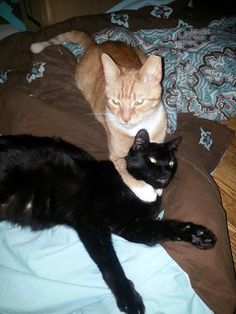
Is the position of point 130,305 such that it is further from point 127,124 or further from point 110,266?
point 127,124

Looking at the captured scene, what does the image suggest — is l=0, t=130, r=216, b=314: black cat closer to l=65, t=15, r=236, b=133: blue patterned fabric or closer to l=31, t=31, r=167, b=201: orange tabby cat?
l=31, t=31, r=167, b=201: orange tabby cat

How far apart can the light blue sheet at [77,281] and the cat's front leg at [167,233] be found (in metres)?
0.06

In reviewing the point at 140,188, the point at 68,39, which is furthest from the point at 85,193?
the point at 68,39

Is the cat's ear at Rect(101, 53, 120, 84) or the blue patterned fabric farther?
the blue patterned fabric

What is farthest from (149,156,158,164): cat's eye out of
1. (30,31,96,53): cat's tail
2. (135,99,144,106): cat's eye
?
(30,31,96,53): cat's tail

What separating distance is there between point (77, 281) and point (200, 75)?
133cm

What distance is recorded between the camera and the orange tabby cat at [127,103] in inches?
55.7

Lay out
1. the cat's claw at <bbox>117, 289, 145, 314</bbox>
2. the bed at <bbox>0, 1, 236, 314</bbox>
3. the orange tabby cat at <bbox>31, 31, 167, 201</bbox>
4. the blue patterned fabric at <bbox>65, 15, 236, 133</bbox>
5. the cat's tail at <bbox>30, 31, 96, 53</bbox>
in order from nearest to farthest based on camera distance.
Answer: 1. the cat's claw at <bbox>117, 289, 145, 314</bbox>
2. the bed at <bbox>0, 1, 236, 314</bbox>
3. the orange tabby cat at <bbox>31, 31, 167, 201</bbox>
4. the blue patterned fabric at <bbox>65, 15, 236, 133</bbox>
5. the cat's tail at <bbox>30, 31, 96, 53</bbox>

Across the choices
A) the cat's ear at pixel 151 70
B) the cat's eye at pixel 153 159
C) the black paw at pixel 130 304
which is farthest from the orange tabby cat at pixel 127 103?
the black paw at pixel 130 304

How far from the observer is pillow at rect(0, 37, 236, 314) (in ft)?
A: 4.09

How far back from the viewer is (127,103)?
1.53m

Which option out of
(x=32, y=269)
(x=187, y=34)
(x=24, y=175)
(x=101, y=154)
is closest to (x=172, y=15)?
(x=187, y=34)

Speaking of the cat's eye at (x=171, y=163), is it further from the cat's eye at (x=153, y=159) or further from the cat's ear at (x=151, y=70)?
the cat's ear at (x=151, y=70)

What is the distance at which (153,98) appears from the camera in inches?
60.2
